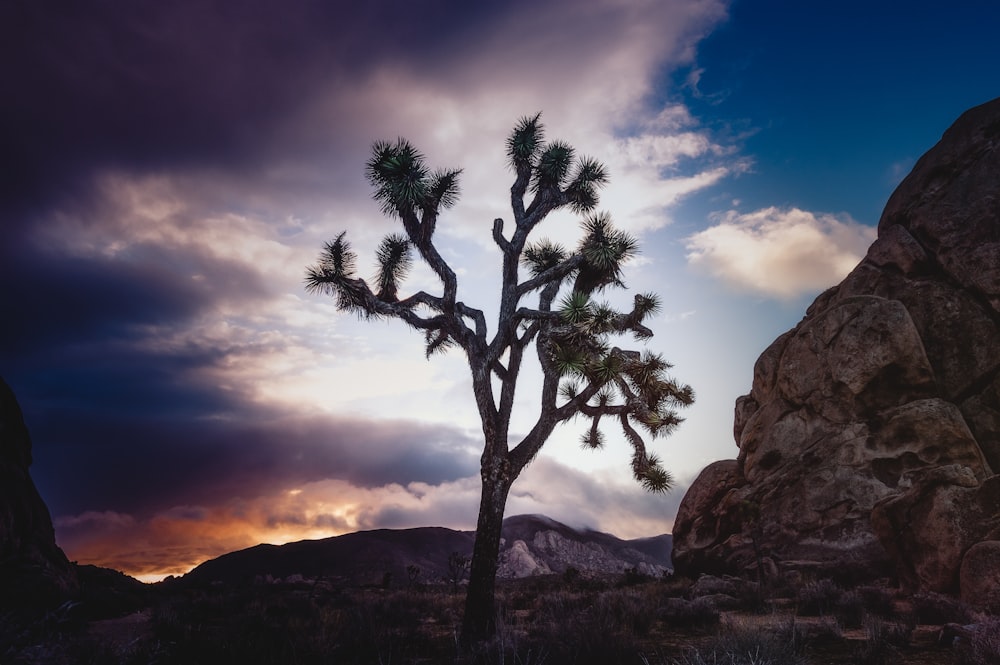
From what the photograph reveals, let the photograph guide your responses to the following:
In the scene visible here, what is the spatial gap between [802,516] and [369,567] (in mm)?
56154

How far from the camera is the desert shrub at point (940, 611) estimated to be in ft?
27.4

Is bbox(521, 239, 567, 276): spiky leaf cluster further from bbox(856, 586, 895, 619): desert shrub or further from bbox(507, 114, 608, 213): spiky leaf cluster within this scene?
bbox(856, 586, 895, 619): desert shrub

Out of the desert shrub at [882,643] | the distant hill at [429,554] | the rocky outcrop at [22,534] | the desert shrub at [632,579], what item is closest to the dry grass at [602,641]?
the desert shrub at [882,643]

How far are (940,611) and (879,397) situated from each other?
1168 centimetres

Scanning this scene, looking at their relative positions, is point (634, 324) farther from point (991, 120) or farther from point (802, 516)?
point (991, 120)

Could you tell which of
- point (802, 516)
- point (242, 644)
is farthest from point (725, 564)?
point (242, 644)

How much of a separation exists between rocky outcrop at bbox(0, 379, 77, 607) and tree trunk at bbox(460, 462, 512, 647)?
11694 mm

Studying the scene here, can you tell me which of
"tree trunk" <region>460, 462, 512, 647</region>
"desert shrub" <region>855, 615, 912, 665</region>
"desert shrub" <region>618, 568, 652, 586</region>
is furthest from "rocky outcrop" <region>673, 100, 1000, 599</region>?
"tree trunk" <region>460, 462, 512, 647</region>

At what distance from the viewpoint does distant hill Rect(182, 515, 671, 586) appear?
202ft

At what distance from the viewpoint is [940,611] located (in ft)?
28.4

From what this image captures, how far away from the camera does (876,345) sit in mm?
18391

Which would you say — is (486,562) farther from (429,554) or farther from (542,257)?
(429,554)

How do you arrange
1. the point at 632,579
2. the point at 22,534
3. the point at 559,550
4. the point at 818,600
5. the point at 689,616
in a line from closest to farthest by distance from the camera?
the point at 689,616, the point at 818,600, the point at 22,534, the point at 632,579, the point at 559,550

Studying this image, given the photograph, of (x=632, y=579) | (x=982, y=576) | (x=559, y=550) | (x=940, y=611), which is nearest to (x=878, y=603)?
(x=940, y=611)
